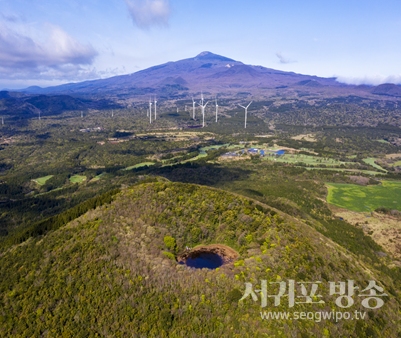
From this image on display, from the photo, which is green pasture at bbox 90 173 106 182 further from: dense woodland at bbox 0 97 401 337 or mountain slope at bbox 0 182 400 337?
mountain slope at bbox 0 182 400 337

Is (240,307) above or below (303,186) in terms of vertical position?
above

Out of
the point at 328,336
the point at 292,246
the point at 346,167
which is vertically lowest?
the point at 346,167

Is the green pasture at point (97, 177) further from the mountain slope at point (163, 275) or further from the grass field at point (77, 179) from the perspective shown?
the mountain slope at point (163, 275)

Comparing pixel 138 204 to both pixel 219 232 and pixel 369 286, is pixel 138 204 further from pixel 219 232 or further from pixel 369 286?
pixel 369 286

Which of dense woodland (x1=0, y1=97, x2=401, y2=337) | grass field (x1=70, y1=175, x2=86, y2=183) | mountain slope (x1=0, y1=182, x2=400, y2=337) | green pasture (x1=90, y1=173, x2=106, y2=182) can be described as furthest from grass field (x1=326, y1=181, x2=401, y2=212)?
grass field (x1=70, y1=175, x2=86, y2=183)

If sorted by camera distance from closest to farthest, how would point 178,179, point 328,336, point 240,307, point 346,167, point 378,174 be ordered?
point 328,336
point 240,307
point 178,179
point 378,174
point 346,167

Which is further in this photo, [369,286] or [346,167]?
[346,167]

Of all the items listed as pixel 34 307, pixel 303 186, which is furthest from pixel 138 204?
pixel 303 186
